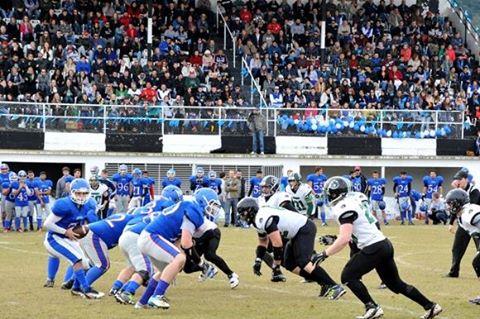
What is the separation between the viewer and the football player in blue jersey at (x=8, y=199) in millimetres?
25484

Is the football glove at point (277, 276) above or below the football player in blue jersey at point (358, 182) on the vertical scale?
below

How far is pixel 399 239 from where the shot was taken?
940 inches

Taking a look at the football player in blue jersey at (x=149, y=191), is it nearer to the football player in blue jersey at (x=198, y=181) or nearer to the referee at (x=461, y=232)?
the football player in blue jersey at (x=198, y=181)

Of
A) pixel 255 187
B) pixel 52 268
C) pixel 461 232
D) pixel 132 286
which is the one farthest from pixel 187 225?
pixel 255 187

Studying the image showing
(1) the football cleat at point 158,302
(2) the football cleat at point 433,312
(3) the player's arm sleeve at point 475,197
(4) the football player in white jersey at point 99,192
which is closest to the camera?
(2) the football cleat at point 433,312

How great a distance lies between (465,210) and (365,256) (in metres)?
2.30

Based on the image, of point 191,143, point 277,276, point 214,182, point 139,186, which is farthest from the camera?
point 191,143

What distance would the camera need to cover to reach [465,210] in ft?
42.1

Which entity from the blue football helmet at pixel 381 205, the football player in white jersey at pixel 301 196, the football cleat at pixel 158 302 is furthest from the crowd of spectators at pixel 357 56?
the football cleat at pixel 158 302

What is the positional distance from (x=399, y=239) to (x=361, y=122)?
8370 millimetres

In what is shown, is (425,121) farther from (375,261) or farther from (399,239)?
(375,261)

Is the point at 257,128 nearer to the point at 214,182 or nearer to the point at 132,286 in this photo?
the point at 214,182

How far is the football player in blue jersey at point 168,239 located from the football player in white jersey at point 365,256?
148 cm

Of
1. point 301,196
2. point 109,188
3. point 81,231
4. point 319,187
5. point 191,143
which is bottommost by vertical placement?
point 319,187
